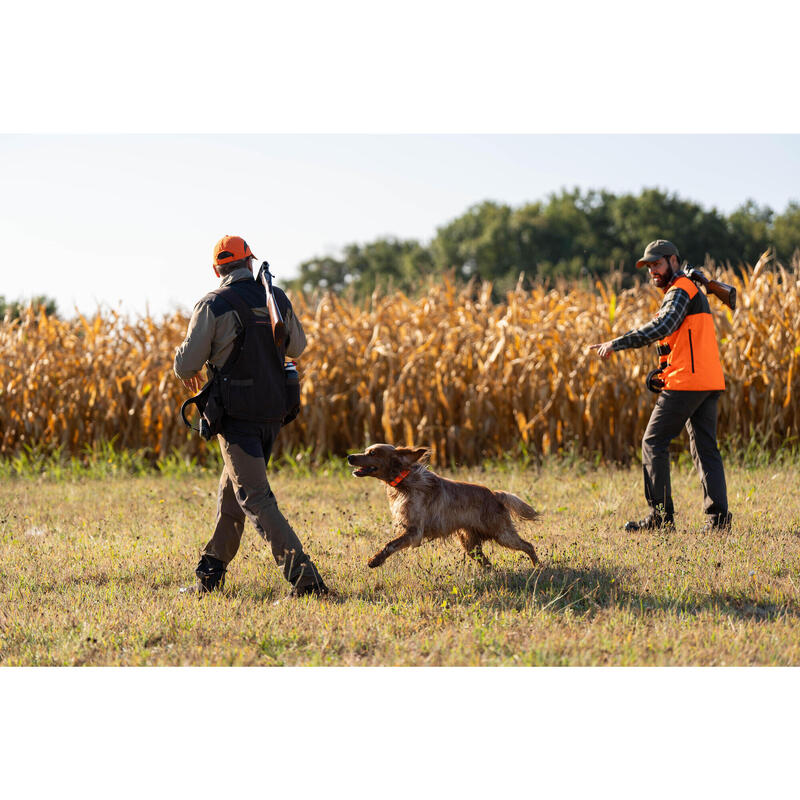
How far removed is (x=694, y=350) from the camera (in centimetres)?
661

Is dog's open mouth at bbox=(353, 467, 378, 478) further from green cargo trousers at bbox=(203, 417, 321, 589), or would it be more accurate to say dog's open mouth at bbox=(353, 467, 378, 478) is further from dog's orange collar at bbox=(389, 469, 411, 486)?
green cargo trousers at bbox=(203, 417, 321, 589)

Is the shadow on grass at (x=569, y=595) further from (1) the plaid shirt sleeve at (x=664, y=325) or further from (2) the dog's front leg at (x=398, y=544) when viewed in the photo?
(1) the plaid shirt sleeve at (x=664, y=325)

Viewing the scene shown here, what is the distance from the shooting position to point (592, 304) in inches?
419

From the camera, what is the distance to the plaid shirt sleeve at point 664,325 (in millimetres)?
6488

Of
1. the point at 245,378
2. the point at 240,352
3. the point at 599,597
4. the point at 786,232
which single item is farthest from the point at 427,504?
the point at 786,232

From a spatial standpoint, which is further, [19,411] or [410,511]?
[19,411]

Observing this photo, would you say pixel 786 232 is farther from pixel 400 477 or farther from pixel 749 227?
pixel 400 477

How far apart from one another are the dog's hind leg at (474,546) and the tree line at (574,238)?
26.5m

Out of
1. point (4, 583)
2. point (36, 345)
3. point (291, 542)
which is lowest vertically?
point (4, 583)

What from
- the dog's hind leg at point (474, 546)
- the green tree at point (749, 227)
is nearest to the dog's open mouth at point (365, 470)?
Answer: the dog's hind leg at point (474, 546)

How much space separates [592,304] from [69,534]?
7.01m
